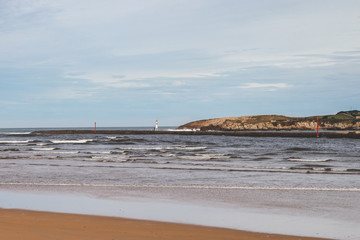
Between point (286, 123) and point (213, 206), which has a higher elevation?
point (286, 123)

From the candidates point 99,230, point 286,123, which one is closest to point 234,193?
point 99,230

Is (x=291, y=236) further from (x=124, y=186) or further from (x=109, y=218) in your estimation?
(x=124, y=186)

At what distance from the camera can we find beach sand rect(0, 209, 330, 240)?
572cm

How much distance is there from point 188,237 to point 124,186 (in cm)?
575

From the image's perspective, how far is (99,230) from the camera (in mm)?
6090

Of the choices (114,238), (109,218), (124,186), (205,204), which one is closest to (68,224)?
(109,218)

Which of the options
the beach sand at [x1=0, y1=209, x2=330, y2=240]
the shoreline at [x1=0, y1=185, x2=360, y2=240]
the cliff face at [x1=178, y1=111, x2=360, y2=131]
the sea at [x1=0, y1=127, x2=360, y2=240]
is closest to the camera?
the beach sand at [x1=0, y1=209, x2=330, y2=240]

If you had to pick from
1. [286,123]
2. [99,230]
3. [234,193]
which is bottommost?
[234,193]

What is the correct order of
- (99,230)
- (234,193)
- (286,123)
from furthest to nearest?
(286,123)
(234,193)
(99,230)

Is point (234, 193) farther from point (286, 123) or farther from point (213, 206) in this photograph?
point (286, 123)

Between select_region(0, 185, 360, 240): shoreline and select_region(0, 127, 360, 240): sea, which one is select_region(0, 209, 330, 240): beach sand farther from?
select_region(0, 127, 360, 240): sea

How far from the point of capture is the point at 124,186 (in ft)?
36.8

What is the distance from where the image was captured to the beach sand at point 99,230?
572 centimetres

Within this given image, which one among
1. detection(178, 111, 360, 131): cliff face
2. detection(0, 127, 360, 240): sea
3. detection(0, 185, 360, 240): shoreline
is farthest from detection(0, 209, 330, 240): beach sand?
detection(178, 111, 360, 131): cliff face
